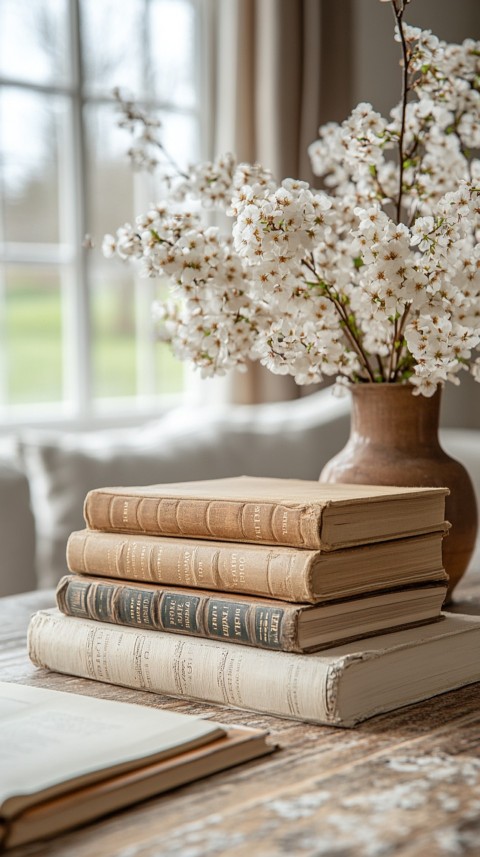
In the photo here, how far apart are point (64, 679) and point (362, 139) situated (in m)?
0.61

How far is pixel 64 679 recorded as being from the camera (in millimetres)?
948

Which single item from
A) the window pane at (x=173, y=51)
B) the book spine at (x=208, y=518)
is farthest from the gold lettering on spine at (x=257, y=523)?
the window pane at (x=173, y=51)

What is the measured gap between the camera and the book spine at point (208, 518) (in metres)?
0.82

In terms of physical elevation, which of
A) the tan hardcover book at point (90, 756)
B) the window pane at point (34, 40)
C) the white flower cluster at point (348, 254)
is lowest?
the tan hardcover book at point (90, 756)

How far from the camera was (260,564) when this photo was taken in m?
0.83

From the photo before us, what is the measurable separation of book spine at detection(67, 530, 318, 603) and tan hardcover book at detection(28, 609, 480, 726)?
0.05m

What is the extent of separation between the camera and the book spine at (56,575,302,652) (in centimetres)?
81

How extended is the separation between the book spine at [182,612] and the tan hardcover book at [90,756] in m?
0.10

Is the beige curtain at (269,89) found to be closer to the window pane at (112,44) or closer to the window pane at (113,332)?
the window pane at (112,44)

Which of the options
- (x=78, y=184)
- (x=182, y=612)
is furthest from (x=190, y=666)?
(x=78, y=184)

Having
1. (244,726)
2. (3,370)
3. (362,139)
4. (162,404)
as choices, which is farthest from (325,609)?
(162,404)

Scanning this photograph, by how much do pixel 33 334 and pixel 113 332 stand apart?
326 millimetres

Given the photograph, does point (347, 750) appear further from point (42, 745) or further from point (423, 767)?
point (42, 745)

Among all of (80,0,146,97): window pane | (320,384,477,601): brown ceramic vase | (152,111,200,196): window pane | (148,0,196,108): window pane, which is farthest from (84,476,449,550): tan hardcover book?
(148,0,196,108): window pane
